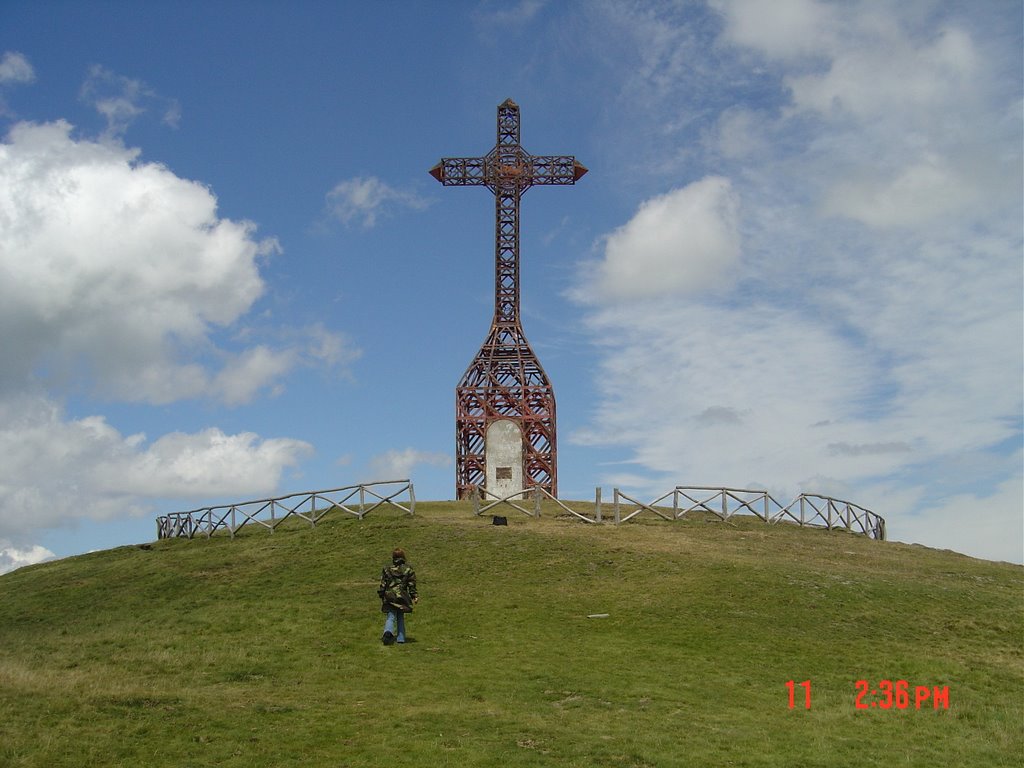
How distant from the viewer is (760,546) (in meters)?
37.6

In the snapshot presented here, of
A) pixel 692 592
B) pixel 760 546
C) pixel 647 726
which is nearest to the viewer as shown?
pixel 647 726

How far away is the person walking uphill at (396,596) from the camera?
80.3 feet

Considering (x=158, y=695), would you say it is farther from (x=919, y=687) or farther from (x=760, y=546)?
(x=760, y=546)

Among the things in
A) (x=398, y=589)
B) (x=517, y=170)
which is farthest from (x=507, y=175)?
(x=398, y=589)

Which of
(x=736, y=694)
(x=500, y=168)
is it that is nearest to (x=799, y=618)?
(x=736, y=694)

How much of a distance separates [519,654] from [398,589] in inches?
137

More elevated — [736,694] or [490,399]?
[490,399]

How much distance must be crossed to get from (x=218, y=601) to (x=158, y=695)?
1121 centimetres
